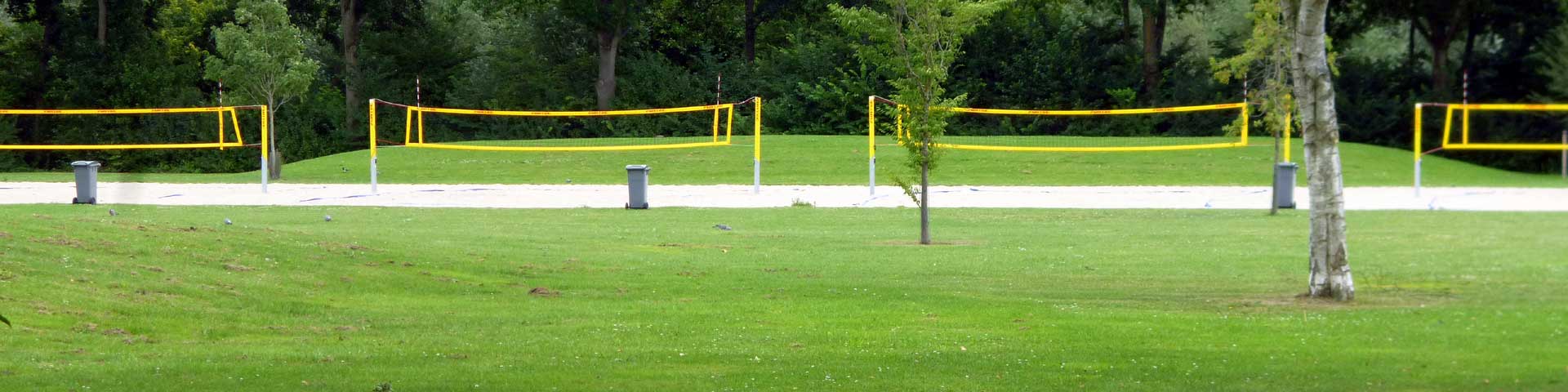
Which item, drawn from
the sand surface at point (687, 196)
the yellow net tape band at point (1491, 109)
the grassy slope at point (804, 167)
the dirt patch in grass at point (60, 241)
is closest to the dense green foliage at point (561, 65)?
the grassy slope at point (804, 167)

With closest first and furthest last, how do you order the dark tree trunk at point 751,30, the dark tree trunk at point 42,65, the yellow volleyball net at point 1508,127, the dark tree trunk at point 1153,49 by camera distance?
the yellow volleyball net at point 1508,127, the dark tree trunk at point 1153,49, the dark tree trunk at point 42,65, the dark tree trunk at point 751,30

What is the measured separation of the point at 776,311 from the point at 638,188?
10.6m

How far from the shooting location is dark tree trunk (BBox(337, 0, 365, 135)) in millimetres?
48125

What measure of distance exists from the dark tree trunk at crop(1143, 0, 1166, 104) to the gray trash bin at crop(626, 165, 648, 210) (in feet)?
75.0

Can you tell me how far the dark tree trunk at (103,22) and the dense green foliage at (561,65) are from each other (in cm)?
18

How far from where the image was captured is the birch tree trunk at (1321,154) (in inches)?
370

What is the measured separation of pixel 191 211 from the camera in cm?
1922

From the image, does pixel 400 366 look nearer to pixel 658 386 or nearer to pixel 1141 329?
pixel 658 386

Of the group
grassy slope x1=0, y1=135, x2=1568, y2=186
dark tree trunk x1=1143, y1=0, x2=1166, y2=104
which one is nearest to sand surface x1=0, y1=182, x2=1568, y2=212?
grassy slope x1=0, y1=135, x2=1568, y2=186

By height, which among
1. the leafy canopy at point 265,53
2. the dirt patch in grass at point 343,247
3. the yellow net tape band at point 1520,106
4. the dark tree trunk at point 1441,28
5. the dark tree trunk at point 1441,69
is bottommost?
the dirt patch in grass at point 343,247

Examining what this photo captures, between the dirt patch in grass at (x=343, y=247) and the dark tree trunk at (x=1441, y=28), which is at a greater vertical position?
the dark tree trunk at (x=1441, y=28)

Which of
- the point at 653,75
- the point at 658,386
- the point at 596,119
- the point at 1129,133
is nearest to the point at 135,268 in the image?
the point at 658,386

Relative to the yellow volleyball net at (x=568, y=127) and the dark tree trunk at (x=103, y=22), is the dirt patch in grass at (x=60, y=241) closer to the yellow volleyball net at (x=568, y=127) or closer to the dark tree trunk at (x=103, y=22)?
the yellow volleyball net at (x=568, y=127)

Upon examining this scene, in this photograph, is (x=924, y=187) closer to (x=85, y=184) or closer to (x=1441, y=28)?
(x=1441, y=28)
